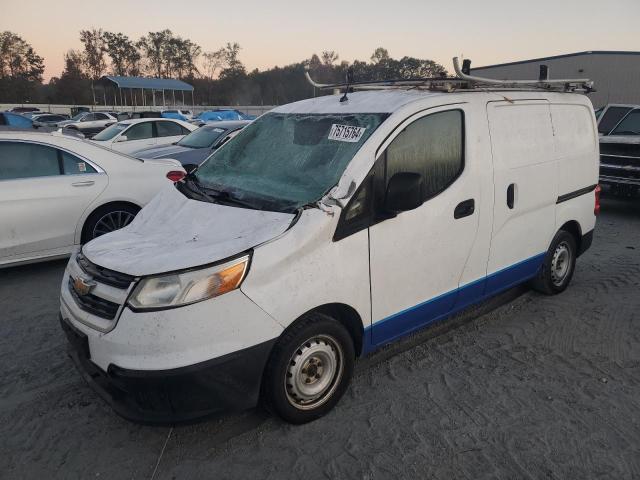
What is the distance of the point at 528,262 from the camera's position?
4367mm

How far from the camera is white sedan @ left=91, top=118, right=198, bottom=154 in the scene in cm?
1270

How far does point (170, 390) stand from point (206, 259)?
65 centimetres

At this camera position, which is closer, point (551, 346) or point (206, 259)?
point (206, 259)

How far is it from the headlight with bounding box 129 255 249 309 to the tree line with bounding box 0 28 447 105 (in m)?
64.6

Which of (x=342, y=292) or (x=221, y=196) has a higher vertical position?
(x=221, y=196)

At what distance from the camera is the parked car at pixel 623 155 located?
8570 millimetres

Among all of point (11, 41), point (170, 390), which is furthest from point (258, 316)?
point (11, 41)

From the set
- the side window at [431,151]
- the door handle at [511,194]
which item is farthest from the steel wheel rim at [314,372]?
the door handle at [511,194]

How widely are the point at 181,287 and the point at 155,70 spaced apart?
94329 millimetres

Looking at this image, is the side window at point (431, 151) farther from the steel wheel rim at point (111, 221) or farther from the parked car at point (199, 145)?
the parked car at point (199, 145)

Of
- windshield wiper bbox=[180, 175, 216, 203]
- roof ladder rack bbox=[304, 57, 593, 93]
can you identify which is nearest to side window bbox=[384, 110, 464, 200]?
roof ladder rack bbox=[304, 57, 593, 93]

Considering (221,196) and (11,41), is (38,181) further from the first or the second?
(11,41)

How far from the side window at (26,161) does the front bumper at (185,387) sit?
358cm

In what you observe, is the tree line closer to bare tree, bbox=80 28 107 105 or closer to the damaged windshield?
bare tree, bbox=80 28 107 105
